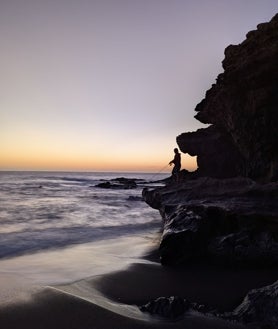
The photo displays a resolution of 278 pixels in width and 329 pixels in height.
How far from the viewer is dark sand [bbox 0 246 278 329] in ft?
14.1

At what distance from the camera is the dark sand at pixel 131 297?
14.1 feet

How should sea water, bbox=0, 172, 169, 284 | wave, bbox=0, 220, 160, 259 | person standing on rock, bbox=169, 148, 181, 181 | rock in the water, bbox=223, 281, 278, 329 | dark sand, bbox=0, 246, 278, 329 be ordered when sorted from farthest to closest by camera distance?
1. person standing on rock, bbox=169, 148, 181, 181
2. wave, bbox=0, 220, 160, 259
3. sea water, bbox=0, 172, 169, 284
4. dark sand, bbox=0, 246, 278, 329
5. rock in the water, bbox=223, 281, 278, 329

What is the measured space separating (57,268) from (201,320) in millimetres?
3695

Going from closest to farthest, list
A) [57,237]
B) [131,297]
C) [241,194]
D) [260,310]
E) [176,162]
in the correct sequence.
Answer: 1. [260,310]
2. [131,297]
3. [241,194]
4. [57,237]
5. [176,162]

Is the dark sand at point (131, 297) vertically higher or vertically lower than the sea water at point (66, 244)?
higher

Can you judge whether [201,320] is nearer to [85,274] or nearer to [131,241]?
[85,274]

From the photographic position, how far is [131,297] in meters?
5.43

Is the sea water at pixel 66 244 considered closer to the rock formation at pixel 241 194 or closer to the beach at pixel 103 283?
the beach at pixel 103 283

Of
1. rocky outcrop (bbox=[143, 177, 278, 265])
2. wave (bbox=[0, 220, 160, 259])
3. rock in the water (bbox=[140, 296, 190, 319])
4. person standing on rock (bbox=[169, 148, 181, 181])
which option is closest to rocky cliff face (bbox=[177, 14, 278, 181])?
person standing on rock (bbox=[169, 148, 181, 181])

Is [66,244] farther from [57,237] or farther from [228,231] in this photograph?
[228,231]

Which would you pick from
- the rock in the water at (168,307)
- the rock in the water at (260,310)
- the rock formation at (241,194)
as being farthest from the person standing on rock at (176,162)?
the rock in the water at (260,310)

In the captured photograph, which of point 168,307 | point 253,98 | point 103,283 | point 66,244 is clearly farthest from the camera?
point 253,98

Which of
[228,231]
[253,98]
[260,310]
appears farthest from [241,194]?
[253,98]

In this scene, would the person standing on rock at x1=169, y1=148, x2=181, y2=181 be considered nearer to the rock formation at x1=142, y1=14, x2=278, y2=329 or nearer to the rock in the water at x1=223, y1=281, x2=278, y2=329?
the rock formation at x1=142, y1=14, x2=278, y2=329
